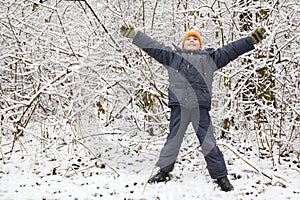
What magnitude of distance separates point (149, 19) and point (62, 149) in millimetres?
2125

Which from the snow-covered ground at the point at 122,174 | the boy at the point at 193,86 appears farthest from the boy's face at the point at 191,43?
the snow-covered ground at the point at 122,174

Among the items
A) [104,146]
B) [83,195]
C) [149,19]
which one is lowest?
[83,195]

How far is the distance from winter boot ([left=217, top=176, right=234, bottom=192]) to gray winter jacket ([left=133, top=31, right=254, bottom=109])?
2.26 feet

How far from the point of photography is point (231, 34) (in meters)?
5.00

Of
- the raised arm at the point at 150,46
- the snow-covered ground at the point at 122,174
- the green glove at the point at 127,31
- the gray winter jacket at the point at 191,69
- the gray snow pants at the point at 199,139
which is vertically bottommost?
the snow-covered ground at the point at 122,174

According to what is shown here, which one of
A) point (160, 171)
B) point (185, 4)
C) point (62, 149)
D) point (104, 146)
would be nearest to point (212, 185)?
point (160, 171)

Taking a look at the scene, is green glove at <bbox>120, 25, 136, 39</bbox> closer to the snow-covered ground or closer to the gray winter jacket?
the gray winter jacket

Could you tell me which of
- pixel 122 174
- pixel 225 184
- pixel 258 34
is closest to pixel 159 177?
pixel 122 174

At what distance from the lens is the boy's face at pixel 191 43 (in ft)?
12.2

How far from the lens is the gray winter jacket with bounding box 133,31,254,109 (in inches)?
141

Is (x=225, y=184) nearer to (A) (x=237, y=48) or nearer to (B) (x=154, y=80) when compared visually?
(A) (x=237, y=48)

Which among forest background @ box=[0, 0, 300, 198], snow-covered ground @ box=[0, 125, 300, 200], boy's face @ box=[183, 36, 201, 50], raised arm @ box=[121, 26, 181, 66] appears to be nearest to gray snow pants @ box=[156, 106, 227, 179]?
snow-covered ground @ box=[0, 125, 300, 200]

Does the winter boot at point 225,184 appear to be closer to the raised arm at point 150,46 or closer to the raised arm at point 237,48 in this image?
the raised arm at point 237,48

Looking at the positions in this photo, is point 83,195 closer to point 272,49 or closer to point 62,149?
point 62,149
